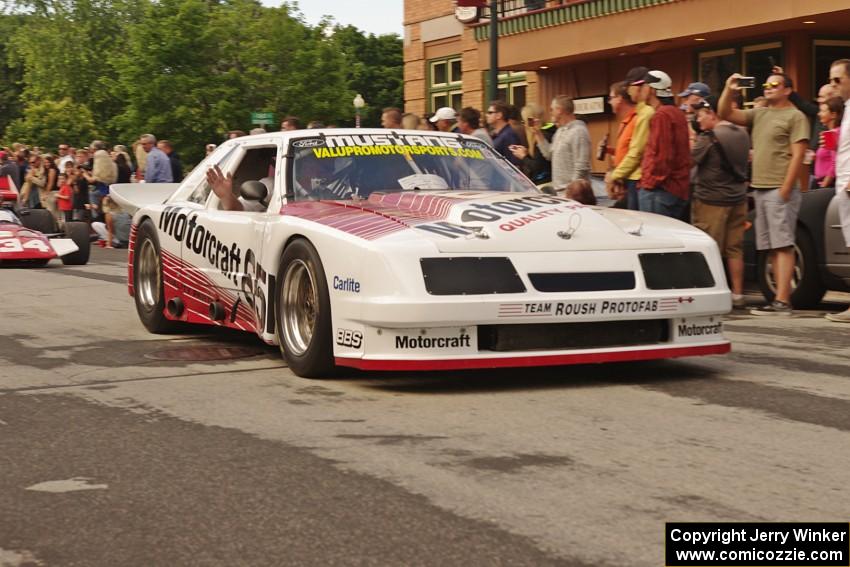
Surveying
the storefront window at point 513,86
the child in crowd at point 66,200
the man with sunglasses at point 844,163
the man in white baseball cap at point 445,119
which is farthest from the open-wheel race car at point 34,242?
the storefront window at point 513,86

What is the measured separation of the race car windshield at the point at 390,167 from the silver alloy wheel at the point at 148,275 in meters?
1.84

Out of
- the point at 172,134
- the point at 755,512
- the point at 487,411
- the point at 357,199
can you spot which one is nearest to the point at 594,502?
the point at 755,512

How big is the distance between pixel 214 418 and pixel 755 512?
2.63m

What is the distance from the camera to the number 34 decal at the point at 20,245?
57.7 ft

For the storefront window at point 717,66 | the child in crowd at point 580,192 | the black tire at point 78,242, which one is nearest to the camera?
the child in crowd at point 580,192

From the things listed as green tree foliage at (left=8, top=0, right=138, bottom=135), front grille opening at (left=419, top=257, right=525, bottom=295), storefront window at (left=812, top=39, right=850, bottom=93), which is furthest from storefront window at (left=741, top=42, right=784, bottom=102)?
green tree foliage at (left=8, top=0, right=138, bottom=135)

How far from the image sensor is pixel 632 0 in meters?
23.5

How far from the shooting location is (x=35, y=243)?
17781mm

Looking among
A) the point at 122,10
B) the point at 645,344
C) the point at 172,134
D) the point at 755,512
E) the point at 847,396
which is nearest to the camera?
the point at 755,512

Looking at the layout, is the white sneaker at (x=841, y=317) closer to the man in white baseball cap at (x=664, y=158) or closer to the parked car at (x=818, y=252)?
the parked car at (x=818, y=252)

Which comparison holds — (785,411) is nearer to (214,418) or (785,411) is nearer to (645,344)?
(645,344)

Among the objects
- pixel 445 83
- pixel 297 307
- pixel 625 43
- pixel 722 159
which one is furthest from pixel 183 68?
pixel 297 307

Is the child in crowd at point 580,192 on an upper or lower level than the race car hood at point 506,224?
upper

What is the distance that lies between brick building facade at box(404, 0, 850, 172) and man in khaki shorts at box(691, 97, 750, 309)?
882 centimetres
